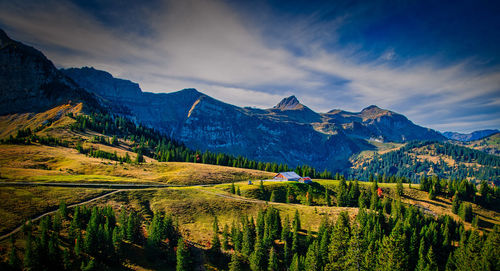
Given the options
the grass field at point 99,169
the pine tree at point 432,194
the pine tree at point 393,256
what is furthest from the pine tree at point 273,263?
the pine tree at point 432,194

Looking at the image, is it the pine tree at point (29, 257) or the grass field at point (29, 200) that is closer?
the pine tree at point (29, 257)

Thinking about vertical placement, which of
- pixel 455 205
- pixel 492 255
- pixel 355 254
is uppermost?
pixel 492 255

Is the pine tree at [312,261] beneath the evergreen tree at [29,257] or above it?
beneath

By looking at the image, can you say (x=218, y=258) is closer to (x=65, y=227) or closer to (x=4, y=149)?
(x=65, y=227)

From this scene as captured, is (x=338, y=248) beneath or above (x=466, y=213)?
above

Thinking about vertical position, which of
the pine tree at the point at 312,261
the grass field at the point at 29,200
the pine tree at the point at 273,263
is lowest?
the pine tree at the point at 273,263

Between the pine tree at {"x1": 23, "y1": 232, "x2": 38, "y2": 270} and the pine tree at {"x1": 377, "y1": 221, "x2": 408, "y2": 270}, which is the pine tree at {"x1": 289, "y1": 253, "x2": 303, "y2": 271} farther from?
the pine tree at {"x1": 23, "y1": 232, "x2": 38, "y2": 270}

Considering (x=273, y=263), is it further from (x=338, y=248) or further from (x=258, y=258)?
(x=338, y=248)

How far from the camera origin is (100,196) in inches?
2751

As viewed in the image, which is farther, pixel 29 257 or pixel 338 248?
pixel 338 248

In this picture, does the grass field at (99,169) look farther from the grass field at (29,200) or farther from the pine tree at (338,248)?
the pine tree at (338,248)

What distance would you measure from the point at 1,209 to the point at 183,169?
2908 inches

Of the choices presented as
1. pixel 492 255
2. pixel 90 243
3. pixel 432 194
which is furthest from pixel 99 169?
pixel 432 194

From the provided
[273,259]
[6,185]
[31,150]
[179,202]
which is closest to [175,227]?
[179,202]
